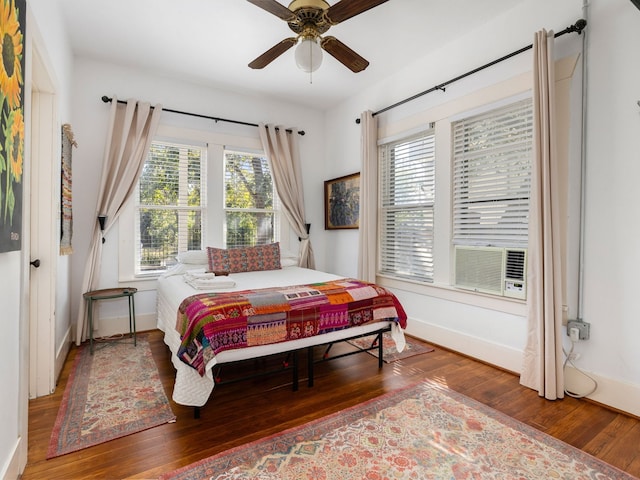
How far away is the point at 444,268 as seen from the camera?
134 inches

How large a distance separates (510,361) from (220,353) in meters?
2.33

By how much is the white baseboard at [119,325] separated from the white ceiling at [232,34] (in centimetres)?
282

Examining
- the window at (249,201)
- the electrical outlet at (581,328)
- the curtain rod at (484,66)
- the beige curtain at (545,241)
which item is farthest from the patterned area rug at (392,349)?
the curtain rod at (484,66)

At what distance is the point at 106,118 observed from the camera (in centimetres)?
372

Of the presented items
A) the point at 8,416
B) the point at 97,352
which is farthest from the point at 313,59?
the point at 97,352

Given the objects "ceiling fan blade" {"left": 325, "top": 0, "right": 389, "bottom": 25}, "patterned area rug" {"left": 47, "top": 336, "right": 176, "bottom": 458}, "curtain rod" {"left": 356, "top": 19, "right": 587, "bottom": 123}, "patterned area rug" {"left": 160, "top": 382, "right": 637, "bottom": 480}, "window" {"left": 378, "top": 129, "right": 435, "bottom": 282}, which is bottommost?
"patterned area rug" {"left": 160, "top": 382, "right": 637, "bottom": 480}

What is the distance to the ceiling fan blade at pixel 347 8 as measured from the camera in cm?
208

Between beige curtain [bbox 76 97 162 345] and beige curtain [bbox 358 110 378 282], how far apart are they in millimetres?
2438

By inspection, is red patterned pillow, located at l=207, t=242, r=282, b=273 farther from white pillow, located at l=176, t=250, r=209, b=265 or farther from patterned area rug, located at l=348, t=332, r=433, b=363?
patterned area rug, located at l=348, t=332, r=433, b=363

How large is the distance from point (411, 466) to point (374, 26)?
333 centimetres

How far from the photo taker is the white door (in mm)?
2357

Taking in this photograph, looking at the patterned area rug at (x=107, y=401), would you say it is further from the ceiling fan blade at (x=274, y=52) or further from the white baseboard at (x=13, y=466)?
the ceiling fan blade at (x=274, y=52)

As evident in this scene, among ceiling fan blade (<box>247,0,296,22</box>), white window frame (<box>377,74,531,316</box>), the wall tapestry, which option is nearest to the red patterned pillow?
the wall tapestry

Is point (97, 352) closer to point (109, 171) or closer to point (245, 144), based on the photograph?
point (109, 171)
